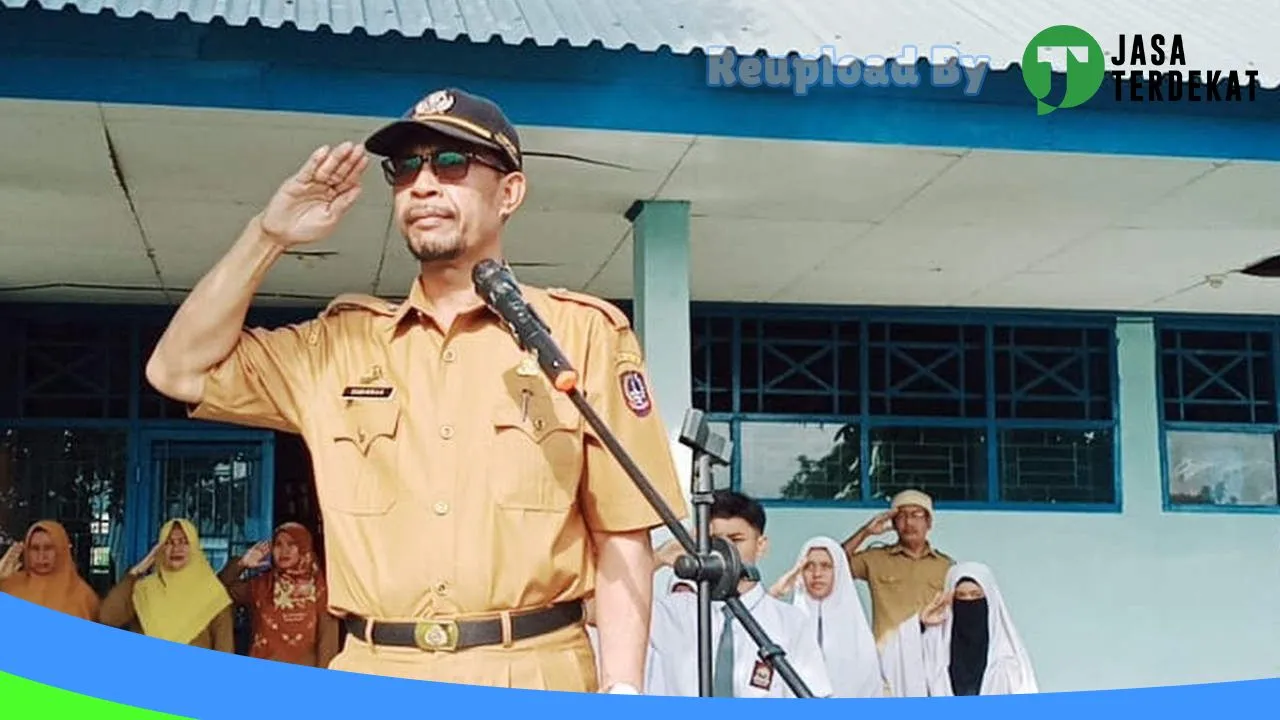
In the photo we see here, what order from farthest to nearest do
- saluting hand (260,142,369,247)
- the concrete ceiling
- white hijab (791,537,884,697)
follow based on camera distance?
white hijab (791,537,884,697) → the concrete ceiling → saluting hand (260,142,369,247)

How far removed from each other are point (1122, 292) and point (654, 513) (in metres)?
5.52

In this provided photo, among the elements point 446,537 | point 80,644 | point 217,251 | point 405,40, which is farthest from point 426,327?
point 217,251

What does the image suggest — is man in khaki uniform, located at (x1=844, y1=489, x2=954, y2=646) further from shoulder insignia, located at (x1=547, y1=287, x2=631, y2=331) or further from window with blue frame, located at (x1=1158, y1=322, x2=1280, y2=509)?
shoulder insignia, located at (x1=547, y1=287, x2=631, y2=331)

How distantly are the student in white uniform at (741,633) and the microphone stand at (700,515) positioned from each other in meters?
1.69

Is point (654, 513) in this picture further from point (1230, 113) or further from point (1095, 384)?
point (1095, 384)

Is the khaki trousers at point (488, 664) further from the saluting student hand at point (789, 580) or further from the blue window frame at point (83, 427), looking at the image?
the blue window frame at point (83, 427)

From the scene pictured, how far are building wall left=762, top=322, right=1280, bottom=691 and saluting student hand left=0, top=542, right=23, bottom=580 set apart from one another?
3260mm

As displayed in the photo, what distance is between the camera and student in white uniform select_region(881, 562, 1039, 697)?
19.4 feet

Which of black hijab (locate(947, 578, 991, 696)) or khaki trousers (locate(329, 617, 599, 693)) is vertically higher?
khaki trousers (locate(329, 617, 599, 693))

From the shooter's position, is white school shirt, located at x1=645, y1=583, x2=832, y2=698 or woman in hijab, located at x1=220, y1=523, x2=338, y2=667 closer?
white school shirt, located at x1=645, y1=583, x2=832, y2=698

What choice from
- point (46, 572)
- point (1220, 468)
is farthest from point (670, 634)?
point (1220, 468)

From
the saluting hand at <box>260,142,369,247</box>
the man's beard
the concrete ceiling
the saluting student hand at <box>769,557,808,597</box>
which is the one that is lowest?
the saluting student hand at <box>769,557,808,597</box>

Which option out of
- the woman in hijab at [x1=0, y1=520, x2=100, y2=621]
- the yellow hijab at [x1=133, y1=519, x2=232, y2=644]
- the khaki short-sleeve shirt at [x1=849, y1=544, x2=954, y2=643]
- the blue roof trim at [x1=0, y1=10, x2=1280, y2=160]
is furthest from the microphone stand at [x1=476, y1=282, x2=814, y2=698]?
the woman in hijab at [x1=0, y1=520, x2=100, y2=621]

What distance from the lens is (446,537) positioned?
2.02 metres
